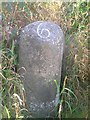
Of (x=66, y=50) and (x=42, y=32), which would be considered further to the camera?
(x=66, y=50)

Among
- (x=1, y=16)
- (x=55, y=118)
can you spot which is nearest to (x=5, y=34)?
(x=1, y=16)

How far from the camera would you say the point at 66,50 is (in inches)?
123

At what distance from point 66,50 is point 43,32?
0.53 m

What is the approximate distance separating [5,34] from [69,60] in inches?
25.7

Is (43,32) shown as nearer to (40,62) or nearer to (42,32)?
(42,32)

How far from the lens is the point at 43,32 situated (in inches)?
105

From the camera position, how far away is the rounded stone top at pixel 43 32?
2.65m

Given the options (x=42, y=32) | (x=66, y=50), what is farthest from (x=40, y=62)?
(x=66, y=50)

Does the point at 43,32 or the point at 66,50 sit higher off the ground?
the point at 43,32

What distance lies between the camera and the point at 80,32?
310cm

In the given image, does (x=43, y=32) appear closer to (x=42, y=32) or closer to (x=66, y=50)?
A: (x=42, y=32)

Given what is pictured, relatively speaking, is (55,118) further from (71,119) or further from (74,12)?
(74,12)

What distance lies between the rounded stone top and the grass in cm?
22

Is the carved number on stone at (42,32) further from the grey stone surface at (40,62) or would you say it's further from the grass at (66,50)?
the grass at (66,50)
